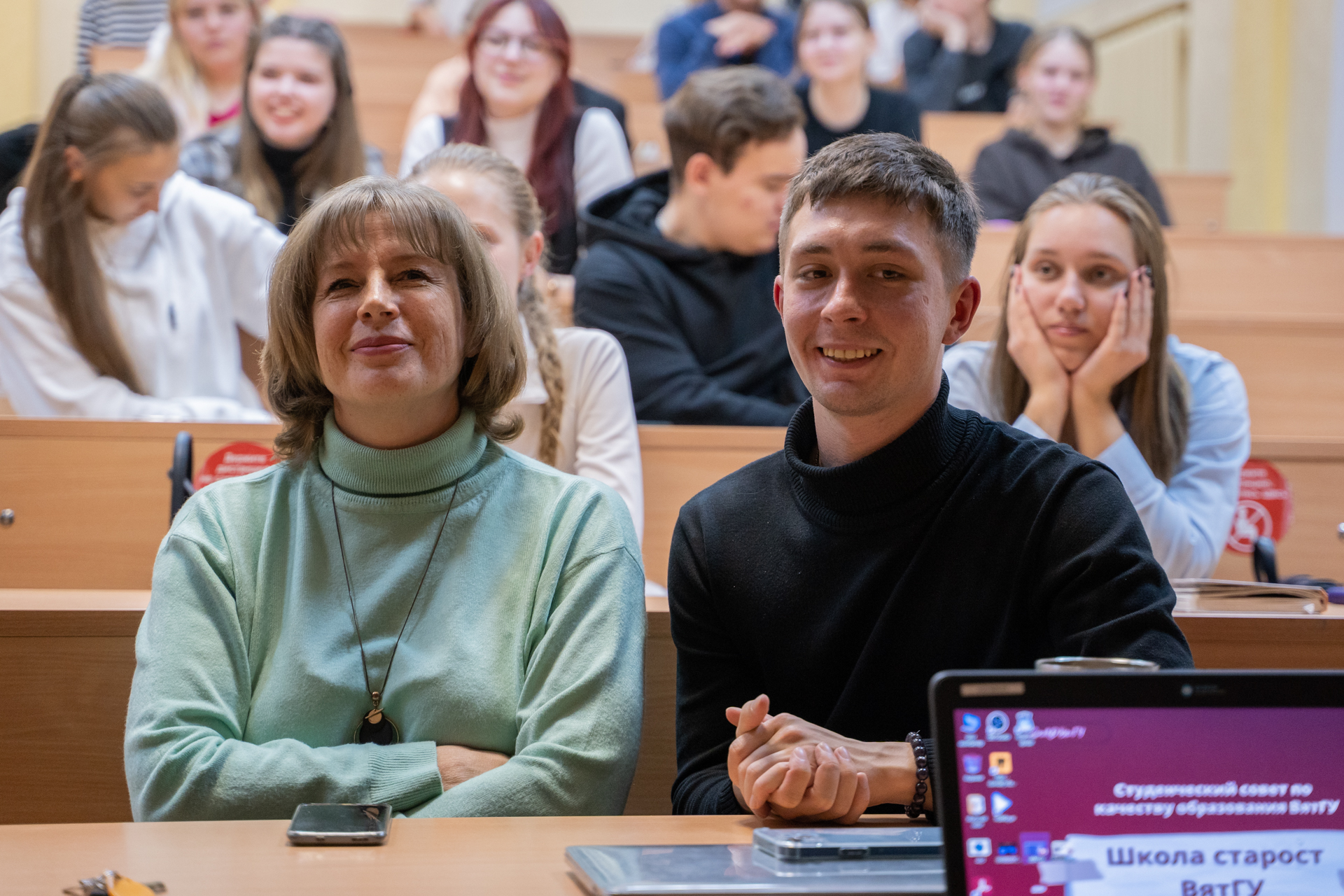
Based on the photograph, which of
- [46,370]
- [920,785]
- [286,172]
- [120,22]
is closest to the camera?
[920,785]

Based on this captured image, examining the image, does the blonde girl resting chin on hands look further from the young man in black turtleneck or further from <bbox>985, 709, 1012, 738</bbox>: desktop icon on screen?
<bbox>985, 709, 1012, 738</bbox>: desktop icon on screen

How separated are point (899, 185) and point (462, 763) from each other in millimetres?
667

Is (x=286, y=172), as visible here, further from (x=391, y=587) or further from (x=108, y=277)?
(x=391, y=587)

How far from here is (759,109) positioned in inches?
96.0

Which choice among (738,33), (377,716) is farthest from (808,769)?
(738,33)

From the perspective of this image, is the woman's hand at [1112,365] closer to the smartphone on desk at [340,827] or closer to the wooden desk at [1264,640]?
the wooden desk at [1264,640]

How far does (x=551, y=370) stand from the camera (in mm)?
1975

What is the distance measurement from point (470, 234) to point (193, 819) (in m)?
0.63

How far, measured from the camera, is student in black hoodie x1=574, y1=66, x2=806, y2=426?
244 cm

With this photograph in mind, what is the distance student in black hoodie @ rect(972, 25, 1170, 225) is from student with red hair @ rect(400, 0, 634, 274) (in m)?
1.18

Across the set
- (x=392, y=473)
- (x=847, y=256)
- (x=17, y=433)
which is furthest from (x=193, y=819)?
(x=17, y=433)

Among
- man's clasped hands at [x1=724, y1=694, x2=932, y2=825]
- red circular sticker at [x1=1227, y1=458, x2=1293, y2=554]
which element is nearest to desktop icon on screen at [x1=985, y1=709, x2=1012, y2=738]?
man's clasped hands at [x1=724, y1=694, x2=932, y2=825]

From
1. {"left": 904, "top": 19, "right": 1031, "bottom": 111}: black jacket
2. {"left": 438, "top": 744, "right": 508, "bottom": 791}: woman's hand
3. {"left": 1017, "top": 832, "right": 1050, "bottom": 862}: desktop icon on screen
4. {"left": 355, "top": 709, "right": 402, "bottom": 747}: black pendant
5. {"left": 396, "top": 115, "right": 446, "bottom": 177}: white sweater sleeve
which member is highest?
{"left": 904, "top": 19, "right": 1031, "bottom": 111}: black jacket

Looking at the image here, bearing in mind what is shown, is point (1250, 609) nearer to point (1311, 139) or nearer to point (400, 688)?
point (400, 688)
